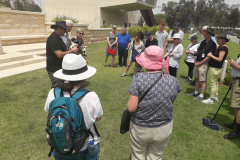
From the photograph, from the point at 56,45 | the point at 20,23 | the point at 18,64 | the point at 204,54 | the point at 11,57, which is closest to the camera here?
the point at 56,45

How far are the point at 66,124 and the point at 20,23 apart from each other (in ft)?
49.7

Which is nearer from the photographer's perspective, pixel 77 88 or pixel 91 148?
pixel 77 88

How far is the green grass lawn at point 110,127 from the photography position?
3.25 meters

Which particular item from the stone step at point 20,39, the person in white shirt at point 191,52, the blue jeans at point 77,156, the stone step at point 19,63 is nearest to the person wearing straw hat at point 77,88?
the blue jeans at point 77,156

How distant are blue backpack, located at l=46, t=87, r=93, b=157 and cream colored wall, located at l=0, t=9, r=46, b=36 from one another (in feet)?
46.8

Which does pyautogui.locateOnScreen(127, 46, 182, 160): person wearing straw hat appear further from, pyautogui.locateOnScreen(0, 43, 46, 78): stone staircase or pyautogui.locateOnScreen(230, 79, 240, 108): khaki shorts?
pyautogui.locateOnScreen(0, 43, 46, 78): stone staircase

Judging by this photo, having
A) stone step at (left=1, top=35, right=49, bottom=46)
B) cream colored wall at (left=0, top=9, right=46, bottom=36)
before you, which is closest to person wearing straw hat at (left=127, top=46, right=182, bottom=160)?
stone step at (left=1, top=35, right=49, bottom=46)

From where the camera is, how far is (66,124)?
156 centimetres

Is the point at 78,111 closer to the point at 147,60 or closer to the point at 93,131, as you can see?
the point at 93,131

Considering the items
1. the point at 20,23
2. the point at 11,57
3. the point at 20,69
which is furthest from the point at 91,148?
the point at 20,23

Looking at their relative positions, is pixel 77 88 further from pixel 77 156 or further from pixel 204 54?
pixel 204 54

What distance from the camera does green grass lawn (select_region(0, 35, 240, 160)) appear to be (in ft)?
10.7

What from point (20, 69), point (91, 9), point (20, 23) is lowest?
point (20, 69)

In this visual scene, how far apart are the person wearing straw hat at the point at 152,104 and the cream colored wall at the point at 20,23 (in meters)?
14.2
